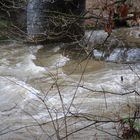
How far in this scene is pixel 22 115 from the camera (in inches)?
259

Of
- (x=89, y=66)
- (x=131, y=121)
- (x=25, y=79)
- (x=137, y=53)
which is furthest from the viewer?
(x=137, y=53)

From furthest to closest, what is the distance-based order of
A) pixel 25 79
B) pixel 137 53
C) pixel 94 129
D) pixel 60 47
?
pixel 60 47 < pixel 137 53 < pixel 25 79 < pixel 94 129

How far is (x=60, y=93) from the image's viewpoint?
7422mm

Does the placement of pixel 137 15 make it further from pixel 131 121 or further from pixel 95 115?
pixel 95 115

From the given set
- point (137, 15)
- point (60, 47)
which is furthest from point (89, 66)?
point (137, 15)

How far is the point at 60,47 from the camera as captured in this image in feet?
38.4

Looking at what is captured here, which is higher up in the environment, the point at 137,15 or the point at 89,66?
the point at 137,15

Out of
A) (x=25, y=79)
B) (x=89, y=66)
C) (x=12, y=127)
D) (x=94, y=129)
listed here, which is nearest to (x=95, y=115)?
(x=94, y=129)

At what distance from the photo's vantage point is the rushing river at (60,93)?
5.72 m

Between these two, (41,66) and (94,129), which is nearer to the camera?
(94,129)

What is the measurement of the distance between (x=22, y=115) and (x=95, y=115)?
1041mm

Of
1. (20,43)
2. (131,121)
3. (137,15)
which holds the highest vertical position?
(137,15)

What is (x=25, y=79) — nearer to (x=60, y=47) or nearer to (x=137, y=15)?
(x=60, y=47)

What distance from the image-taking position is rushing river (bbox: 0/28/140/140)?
5.72 meters
